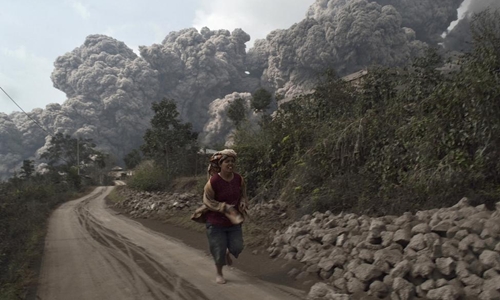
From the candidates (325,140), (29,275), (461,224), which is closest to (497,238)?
(461,224)

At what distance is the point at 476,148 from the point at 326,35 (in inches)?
3406

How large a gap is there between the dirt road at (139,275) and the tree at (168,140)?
15.7 metres

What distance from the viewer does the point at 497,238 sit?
3.92 m

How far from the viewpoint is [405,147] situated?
7.57 m

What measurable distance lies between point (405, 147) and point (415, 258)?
3.97 metres

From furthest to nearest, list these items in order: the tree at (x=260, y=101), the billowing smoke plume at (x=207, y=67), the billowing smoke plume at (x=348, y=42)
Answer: the billowing smoke plume at (x=207, y=67) < the billowing smoke plume at (x=348, y=42) < the tree at (x=260, y=101)

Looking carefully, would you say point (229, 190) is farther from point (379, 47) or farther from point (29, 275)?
point (379, 47)

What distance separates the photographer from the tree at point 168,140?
2433cm

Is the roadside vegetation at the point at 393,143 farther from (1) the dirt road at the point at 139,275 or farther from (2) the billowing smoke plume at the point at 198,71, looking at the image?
(2) the billowing smoke plume at the point at 198,71

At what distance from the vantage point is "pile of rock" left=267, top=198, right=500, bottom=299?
3.64 m

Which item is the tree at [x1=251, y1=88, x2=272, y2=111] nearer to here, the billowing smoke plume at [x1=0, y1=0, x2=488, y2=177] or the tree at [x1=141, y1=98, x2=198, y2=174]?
the tree at [x1=141, y1=98, x2=198, y2=174]

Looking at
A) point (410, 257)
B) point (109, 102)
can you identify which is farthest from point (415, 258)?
point (109, 102)

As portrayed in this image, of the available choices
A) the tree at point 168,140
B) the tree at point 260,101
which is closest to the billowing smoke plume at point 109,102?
the tree at point 260,101

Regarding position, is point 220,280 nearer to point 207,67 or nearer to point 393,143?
point 393,143
